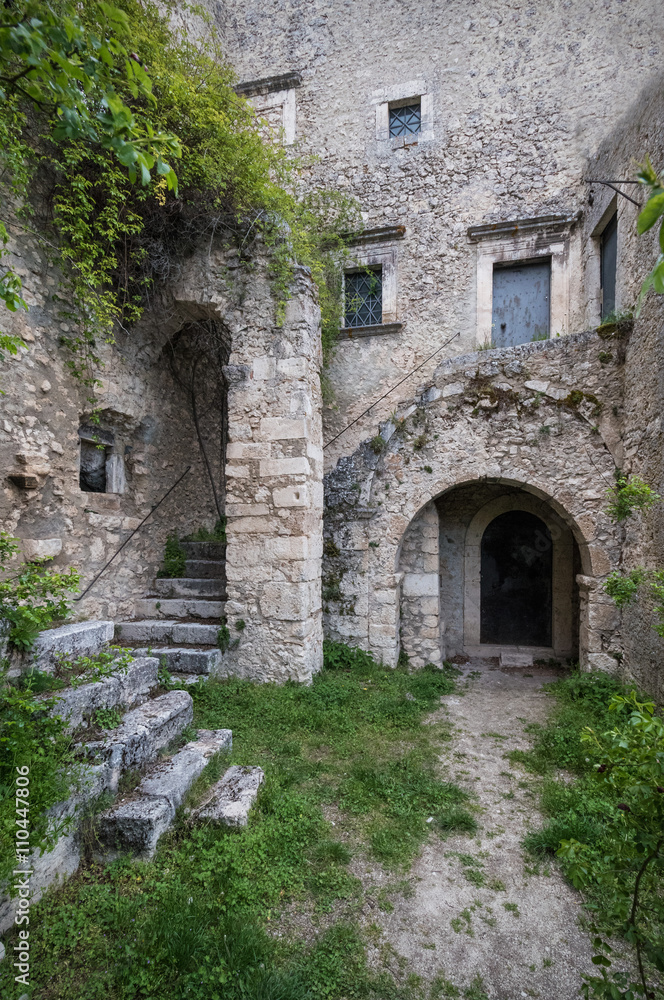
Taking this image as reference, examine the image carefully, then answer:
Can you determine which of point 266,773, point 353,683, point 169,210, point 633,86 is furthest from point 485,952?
point 633,86

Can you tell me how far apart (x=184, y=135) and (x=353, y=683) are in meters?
5.38

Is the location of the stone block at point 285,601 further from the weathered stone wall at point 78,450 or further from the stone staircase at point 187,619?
the weathered stone wall at point 78,450

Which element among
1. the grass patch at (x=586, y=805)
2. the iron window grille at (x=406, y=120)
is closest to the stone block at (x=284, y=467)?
the grass patch at (x=586, y=805)

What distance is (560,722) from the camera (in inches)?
171

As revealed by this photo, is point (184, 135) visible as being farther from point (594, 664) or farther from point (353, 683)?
point (594, 664)

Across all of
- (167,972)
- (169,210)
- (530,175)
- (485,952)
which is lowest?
(485,952)

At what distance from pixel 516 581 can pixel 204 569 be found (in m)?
4.62

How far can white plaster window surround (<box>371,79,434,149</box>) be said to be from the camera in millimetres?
7625

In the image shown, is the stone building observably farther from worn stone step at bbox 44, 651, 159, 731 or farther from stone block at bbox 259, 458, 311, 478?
worn stone step at bbox 44, 651, 159, 731

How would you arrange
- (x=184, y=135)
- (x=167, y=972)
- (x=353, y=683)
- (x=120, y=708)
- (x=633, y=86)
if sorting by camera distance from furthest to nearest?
1. (x=633, y=86)
2. (x=353, y=683)
3. (x=184, y=135)
4. (x=120, y=708)
5. (x=167, y=972)

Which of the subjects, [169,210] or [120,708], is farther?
[169,210]

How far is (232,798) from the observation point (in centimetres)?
289

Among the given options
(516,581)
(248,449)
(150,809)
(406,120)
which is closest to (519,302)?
(406,120)

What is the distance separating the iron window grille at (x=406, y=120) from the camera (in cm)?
772
